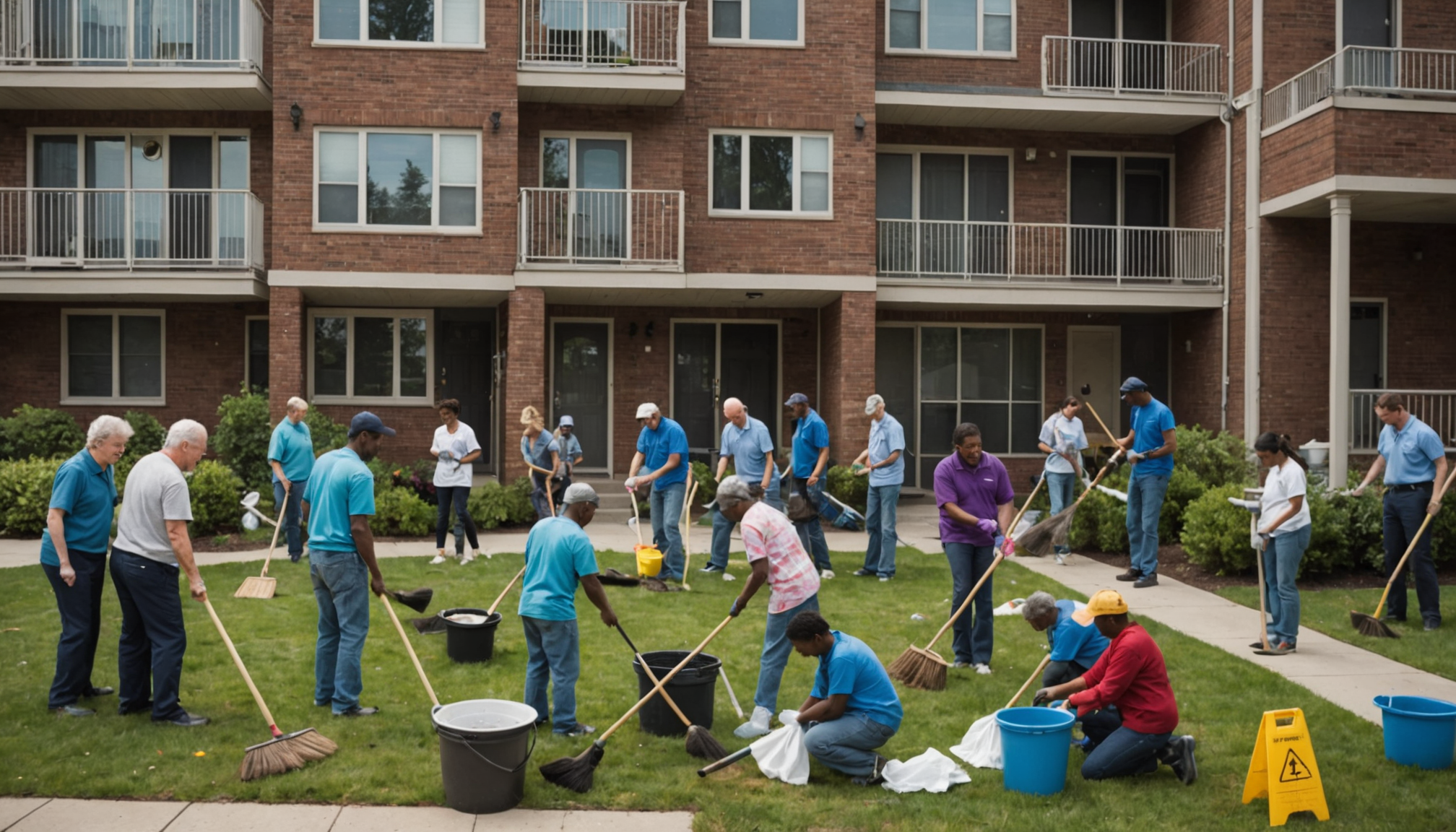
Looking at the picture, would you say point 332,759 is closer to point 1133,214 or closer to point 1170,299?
point 1170,299

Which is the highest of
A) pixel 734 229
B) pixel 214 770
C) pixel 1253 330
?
pixel 734 229

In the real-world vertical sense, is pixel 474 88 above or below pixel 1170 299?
above

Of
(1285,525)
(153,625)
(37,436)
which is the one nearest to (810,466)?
(1285,525)

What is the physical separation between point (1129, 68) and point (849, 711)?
1832cm

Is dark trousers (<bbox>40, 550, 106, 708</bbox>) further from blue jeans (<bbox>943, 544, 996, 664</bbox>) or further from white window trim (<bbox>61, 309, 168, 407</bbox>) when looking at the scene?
white window trim (<bbox>61, 309, 168, 407</bbox>)

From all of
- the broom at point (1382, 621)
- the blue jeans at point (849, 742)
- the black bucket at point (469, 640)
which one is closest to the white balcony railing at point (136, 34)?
the black bucket at point (469, 640)

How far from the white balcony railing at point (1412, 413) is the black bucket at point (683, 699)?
50.6 feet

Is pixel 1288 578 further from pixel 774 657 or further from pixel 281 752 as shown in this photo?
pixel 281 752

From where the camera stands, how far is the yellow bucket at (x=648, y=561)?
11680 millimetres

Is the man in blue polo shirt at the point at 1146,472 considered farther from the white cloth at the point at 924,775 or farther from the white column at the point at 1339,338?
the white cloth at the point at 924,775

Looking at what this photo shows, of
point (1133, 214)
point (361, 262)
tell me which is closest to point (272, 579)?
point (361, 262)

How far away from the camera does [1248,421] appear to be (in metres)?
18.7

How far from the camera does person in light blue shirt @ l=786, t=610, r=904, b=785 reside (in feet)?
20.2

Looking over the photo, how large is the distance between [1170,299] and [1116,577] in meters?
8.68
